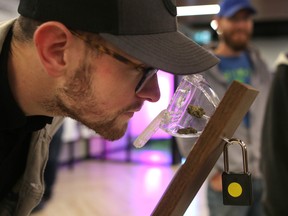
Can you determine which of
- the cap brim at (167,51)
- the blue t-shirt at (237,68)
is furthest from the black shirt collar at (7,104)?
the blue t-shirt at (237,68)

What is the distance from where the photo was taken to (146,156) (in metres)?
6.50

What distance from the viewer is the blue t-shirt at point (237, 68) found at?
2.25 meters

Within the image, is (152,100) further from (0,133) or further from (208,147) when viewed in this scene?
(0,133)

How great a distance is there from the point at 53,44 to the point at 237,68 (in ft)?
5.43

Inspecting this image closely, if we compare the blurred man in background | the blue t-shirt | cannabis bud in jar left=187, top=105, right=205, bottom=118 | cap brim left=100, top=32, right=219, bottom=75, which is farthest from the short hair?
the blue t-shirt

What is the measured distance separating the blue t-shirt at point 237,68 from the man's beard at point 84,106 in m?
1.44

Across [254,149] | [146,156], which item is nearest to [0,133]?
[254,149]

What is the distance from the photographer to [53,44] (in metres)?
0.80

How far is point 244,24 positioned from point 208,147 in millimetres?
1761

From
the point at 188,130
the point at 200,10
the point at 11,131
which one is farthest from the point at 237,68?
the point at 200,10

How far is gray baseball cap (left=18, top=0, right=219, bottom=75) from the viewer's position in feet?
2.43

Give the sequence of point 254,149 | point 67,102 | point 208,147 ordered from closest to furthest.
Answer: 1. point 208,147
2. point 67,102
3. point 254,149

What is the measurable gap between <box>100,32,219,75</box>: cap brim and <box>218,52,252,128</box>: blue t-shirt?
1438mm

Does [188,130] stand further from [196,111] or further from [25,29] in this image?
[25,29]
